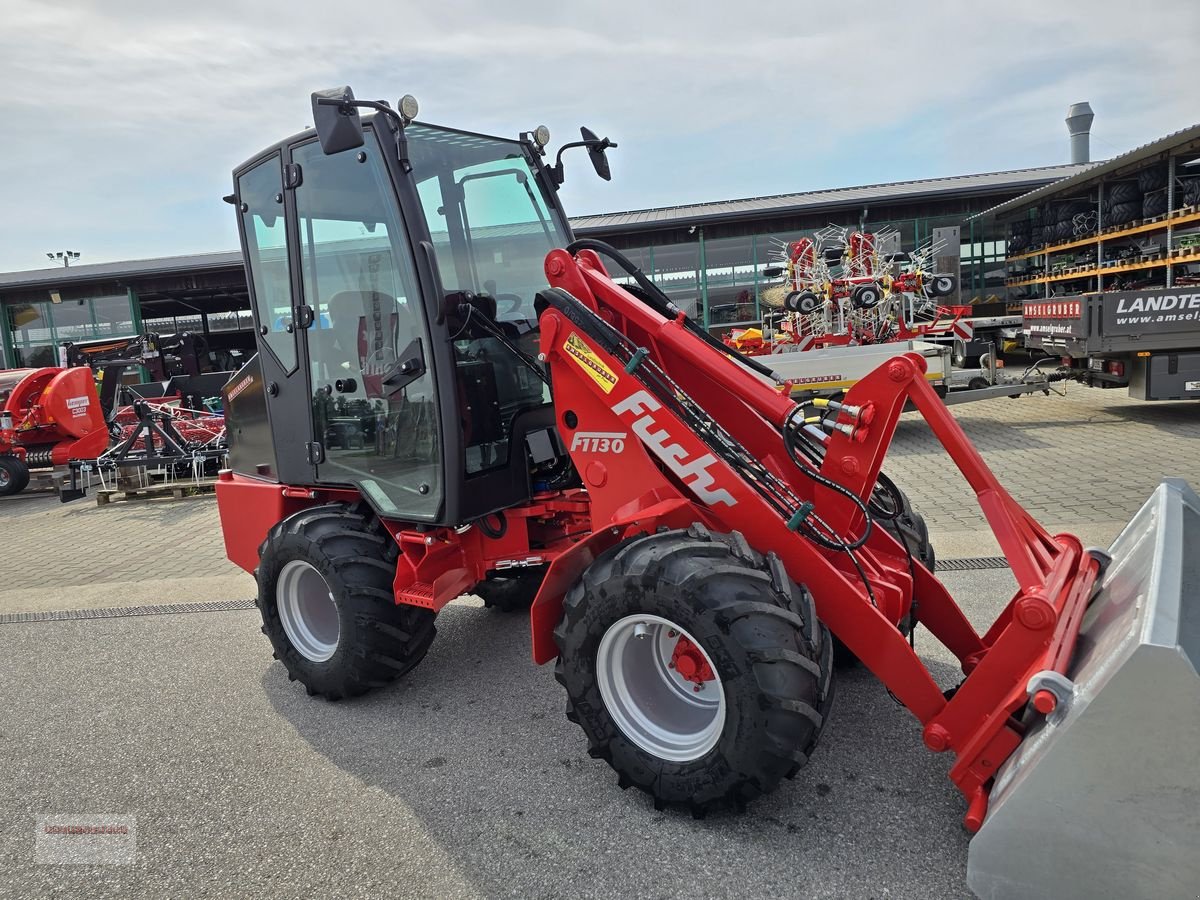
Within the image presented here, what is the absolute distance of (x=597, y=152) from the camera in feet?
13.0

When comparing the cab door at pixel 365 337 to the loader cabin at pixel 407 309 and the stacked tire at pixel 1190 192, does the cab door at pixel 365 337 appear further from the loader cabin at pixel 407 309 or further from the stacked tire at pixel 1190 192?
the stacked tire at pixel 1190 192

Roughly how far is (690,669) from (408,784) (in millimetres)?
1197

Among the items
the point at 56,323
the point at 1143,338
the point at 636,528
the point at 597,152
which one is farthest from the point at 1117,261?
the point at 56,323

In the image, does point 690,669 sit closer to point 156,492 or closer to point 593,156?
point 593,156

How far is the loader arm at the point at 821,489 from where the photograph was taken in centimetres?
234

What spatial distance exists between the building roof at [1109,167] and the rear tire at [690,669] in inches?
638

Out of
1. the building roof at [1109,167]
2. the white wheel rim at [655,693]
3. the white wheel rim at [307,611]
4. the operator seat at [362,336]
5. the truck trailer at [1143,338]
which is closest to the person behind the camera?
the white wheel rim at [655,693]

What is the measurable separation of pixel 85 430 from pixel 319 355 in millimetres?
10275

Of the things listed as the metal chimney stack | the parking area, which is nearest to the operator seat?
the parking area

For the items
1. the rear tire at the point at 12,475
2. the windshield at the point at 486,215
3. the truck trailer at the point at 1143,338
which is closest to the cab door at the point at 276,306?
the windshield at the point at 486,215

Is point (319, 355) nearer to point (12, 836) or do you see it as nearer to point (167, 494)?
point (12, 836)

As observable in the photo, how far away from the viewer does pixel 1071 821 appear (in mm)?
1919

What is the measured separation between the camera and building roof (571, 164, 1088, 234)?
20.7 meters

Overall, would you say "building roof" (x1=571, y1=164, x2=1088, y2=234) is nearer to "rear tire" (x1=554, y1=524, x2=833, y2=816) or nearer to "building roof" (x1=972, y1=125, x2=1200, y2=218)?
"building roof" (x1=972, y1=125, x2=1200, y2=218)
